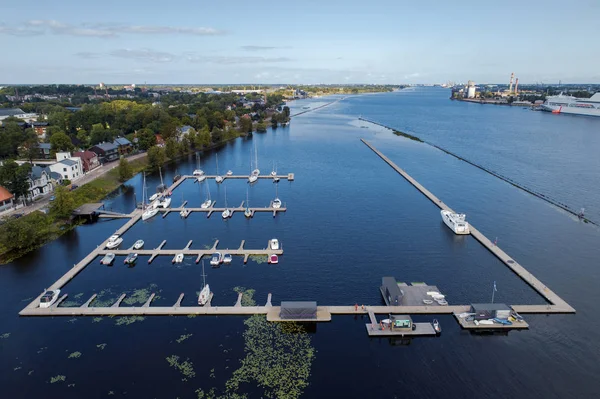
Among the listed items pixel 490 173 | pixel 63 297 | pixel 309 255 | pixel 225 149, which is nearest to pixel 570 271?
pixel 309 255

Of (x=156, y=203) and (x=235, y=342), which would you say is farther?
(x=156, y=203)

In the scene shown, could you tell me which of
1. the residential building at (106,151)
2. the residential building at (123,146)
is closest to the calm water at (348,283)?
the residential building at (106,151)

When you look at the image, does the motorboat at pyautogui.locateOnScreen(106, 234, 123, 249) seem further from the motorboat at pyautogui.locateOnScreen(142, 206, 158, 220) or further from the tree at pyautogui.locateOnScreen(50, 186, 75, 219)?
the tree at pyautogui.locateOnScreen(50, 186, 75, 219)

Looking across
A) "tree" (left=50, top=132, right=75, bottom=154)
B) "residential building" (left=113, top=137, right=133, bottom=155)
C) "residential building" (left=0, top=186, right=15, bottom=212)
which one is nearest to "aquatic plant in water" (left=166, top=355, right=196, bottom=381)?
"residential building" (left=0, top=186, right=15, bottom=212)

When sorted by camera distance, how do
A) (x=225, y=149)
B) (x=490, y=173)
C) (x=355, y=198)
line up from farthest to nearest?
(x=225, y=149)
(x=490, y=173)
(x=355, y=198)

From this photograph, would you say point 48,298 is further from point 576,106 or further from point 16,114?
point 576,106

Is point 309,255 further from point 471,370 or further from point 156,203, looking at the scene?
point 156,203

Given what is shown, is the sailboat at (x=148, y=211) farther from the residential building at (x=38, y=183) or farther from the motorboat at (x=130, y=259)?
the residential building at (x=38, y=183)
